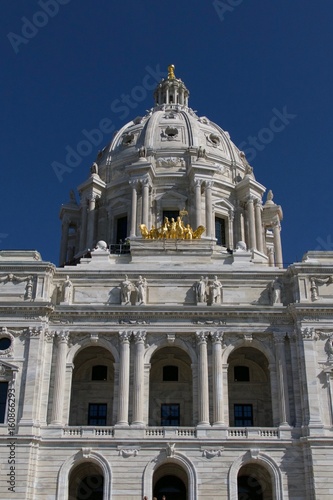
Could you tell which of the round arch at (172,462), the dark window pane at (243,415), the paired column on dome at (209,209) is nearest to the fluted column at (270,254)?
the paired column on dome at (209,209)

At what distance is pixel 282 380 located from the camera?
45719 millimetres

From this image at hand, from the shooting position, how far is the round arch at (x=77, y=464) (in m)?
42.2

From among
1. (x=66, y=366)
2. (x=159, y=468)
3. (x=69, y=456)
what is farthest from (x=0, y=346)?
(x=159, y=468)

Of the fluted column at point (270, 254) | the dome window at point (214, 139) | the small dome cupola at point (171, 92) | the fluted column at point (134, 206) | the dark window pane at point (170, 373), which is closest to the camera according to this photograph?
the dark window pane at point (170, 373)

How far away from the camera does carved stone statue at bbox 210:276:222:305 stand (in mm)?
48250

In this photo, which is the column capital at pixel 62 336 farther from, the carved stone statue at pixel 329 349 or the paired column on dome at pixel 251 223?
the paired column on dome at pixel 251 223

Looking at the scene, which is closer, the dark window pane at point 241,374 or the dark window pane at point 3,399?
the dark window pane at point 3,399

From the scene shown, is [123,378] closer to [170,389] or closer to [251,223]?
[170,389]

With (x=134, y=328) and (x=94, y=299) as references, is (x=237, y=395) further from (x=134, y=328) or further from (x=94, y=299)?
(x=94, y=299)

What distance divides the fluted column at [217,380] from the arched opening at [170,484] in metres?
4.56

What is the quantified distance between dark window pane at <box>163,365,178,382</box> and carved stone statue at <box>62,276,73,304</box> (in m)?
8.83

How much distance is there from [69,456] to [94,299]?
1093 cm

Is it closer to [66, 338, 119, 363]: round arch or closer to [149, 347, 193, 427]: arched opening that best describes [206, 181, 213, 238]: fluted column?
[149, 347, 193, 427]: arched opening

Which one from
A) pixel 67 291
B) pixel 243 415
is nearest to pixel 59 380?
pixel 67 291
